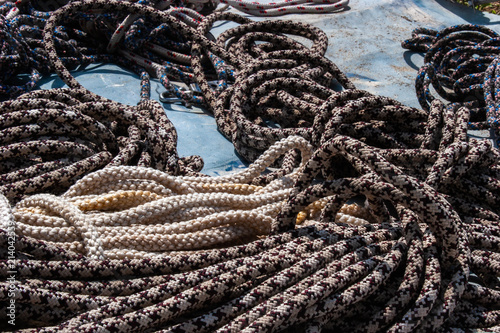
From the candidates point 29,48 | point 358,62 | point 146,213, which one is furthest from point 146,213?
point 358,62

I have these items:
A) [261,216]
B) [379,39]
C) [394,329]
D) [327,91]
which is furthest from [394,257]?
[379,39]

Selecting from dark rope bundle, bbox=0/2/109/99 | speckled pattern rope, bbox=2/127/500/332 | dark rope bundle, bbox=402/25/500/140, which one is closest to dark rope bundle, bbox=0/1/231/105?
dark rope bundle, bbox=0/2/109/99

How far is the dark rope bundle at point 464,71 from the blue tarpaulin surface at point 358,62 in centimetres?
10

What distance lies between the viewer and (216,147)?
192cm

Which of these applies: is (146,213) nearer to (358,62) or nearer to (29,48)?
(29,48)

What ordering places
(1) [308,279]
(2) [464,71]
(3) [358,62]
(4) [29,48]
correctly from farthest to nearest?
(3) [358,62]
(2) [464,71]
(4) [29,48]
(1) [308,279]

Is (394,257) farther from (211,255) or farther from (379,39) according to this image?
(379,39)

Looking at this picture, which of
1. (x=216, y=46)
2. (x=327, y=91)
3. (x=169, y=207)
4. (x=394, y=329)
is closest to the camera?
(x=394, y=329)

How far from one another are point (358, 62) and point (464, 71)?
0.56 meters

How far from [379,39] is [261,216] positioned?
2.07 meters

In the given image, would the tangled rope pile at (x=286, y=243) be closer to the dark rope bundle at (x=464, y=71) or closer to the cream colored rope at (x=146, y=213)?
the cream colored rope at (x=146, y=213)

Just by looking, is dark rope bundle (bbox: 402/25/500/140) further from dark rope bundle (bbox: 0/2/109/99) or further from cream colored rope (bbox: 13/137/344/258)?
dark rope bundle (bbox: 0/2/109/99)

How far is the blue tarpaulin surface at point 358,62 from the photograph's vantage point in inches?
76.9

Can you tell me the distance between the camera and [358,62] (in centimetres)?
267
